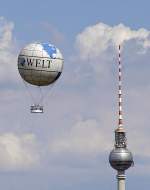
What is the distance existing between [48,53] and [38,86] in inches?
313

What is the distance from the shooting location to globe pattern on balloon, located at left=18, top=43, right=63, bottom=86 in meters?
191

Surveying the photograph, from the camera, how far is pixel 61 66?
195625mm

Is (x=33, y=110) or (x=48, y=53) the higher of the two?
(x=48, y=53)

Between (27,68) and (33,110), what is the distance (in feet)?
34.0

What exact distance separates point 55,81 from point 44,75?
376 centimetres

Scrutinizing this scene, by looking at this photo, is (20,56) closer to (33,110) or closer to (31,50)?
(31,50)

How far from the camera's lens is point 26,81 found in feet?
630

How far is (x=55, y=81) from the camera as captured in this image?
635 feet

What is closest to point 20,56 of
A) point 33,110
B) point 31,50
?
point 31,50

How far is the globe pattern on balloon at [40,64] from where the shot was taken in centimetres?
19062

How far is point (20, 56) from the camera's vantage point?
198m

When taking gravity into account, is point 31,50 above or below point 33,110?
above

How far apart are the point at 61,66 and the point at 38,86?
8.37 meters

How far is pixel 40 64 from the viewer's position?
632ft
